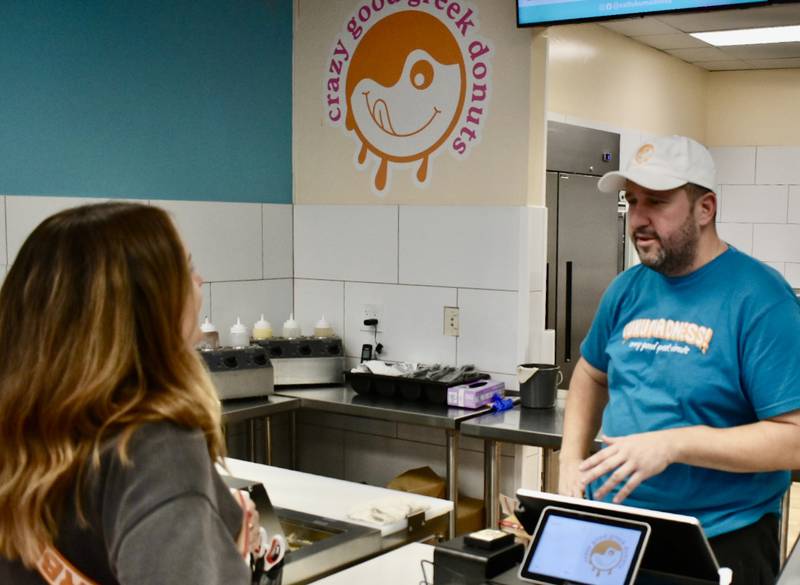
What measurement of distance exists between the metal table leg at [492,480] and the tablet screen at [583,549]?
1.86 m

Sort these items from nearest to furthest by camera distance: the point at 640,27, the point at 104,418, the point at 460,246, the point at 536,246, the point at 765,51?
the point at 104,418 < the point at 536,246 < the point at 460,246 < the point at 640,27 < the point at 765,51

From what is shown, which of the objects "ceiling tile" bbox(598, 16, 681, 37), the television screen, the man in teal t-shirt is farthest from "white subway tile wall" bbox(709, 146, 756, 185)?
the man in teal t-shirt

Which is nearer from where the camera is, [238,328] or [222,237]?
[238,328]

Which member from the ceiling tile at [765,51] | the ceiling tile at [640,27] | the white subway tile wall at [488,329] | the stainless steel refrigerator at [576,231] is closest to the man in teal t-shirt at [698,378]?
the white subway tile wall at [488,329]

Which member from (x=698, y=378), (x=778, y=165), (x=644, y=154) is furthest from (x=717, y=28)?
(x=698, y=378)

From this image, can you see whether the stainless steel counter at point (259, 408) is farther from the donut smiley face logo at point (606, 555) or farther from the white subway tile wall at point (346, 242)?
the donut smiley face logo at point (606, 555)

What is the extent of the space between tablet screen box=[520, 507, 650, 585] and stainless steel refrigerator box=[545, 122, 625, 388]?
9.68ft

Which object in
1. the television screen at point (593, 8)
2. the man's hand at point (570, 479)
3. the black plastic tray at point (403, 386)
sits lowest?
the black plastic tray at point (403, 386)

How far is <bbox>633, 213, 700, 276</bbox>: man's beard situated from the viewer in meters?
2.11

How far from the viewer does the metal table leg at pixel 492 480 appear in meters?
3.58

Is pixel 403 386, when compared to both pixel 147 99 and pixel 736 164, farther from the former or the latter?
pixel 736 164

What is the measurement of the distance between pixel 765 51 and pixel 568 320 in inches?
90.5

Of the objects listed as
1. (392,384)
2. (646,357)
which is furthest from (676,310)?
(392,384)

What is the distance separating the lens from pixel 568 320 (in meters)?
4.81
